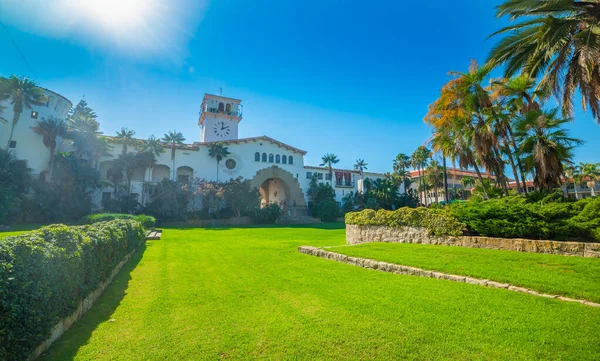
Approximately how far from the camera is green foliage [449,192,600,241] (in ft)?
28.9

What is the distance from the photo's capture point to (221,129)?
55500 mm

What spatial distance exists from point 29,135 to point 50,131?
2.40 m

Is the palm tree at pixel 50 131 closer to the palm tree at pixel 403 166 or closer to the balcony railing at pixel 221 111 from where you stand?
the balcony railing at pixel 221 111

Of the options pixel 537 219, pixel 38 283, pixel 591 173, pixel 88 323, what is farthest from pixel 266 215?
pixel 591 173

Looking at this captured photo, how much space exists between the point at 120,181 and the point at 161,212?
8.91 meters

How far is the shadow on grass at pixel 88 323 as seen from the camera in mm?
3973

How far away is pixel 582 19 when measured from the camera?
32.3 feet

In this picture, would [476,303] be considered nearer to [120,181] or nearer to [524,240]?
[524,240]

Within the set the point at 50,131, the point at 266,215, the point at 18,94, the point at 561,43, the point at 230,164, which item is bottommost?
the point at 266,215

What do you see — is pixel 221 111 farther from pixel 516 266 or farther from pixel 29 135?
pixel 516 266

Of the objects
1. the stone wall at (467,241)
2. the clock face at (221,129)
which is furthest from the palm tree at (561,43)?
the clock face at (221,129)

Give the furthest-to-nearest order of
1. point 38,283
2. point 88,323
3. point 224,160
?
1. point 224,160
2. point 88,323
3. point 38,283

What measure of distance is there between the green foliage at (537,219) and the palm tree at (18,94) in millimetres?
Result: 44746

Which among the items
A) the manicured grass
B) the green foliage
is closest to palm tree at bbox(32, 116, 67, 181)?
the manicured grass
